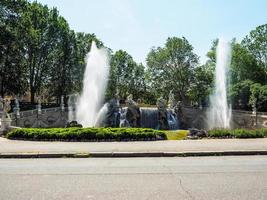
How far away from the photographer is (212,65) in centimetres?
8294

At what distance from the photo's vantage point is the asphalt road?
799 centimetres

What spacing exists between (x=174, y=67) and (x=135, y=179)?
7206cm

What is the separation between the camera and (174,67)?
8088cm

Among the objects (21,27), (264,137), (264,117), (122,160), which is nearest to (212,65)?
(264,117)

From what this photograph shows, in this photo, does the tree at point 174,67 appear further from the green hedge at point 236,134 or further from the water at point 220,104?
the green hedge at point 236,134

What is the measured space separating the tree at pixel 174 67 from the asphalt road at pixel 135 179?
6697 centimetres

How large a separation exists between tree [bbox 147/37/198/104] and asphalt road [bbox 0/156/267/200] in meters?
67.0

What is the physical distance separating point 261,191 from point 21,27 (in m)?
49.3

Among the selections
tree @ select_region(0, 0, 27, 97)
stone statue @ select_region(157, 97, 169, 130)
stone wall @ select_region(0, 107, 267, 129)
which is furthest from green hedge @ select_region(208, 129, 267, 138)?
tree @ select_region(0, 0, 27, 97)

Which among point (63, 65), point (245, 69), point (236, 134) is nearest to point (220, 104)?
point (245, 69)

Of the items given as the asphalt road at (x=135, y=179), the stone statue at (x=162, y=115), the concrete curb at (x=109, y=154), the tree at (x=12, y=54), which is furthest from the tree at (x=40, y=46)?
the asphalt road at (x=135, y=179)

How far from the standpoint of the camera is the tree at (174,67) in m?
79.9

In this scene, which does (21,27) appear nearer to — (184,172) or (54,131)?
(54,131)

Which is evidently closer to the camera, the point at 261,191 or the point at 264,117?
the point at 261,191
